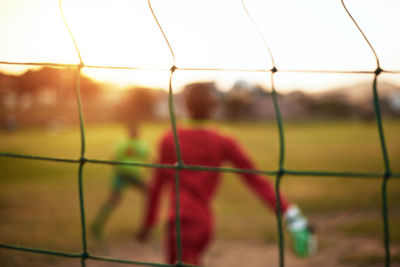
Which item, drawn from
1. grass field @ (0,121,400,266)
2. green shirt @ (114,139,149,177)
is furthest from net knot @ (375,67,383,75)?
green shirt @ (114,139,149,177)

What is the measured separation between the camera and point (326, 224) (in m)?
5.07

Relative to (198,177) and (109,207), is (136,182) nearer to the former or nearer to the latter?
(109,207)

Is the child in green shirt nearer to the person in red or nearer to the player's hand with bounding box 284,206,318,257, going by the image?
the person in red

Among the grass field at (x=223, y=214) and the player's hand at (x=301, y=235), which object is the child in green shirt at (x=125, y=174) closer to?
the grass field at (x=223, y=214)

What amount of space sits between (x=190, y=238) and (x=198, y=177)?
0.99ft

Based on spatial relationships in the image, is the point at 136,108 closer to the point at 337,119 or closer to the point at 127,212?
the point at 127,212

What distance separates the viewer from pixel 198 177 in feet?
7.40

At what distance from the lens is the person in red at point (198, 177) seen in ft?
7.13

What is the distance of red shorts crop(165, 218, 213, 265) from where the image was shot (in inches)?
85.0

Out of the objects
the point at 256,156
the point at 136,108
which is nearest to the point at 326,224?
the point at 136,108

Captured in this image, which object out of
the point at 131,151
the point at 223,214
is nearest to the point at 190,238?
the point at 131,151

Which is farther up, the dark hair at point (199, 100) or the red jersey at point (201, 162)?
the dark hair at point (199, 100)

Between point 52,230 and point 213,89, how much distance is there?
3243 mm

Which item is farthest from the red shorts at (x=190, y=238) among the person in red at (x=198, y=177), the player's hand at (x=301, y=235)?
the player's hand at (x=301, y=235)
